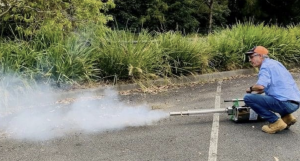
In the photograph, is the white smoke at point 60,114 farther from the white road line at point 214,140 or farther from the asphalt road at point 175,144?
the white road line at point 214,140

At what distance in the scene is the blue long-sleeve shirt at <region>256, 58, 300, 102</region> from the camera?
16.7 feet

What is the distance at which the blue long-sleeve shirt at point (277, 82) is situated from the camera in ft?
16.7

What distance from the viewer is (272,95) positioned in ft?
16.9

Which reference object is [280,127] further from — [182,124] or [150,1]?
[150,1]

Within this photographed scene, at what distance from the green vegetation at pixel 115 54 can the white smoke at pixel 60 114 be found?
51 centimetres

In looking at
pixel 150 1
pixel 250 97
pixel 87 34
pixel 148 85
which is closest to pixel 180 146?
pixel 250 97

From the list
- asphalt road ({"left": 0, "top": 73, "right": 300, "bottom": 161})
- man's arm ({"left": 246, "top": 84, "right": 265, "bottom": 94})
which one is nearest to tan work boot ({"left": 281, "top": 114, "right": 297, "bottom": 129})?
asphalt road ({"left": 0, "top": 73, "right": 300, "bottom": 161})

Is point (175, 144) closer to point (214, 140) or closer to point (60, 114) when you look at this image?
point (214, 140)

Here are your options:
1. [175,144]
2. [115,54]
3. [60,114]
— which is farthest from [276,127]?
[115,54]

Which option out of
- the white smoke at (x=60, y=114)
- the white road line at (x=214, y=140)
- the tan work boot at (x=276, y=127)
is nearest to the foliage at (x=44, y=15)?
the white smoke at (x=60, y=114)

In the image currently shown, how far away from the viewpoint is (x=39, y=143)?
4992mm

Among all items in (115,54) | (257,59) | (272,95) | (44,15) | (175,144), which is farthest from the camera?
(44,15)

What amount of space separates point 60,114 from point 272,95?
337 centimetres

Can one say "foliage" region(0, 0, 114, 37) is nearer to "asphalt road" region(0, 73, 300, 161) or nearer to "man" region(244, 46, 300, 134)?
"asphalt road" region(0, 73, 300, 161)
